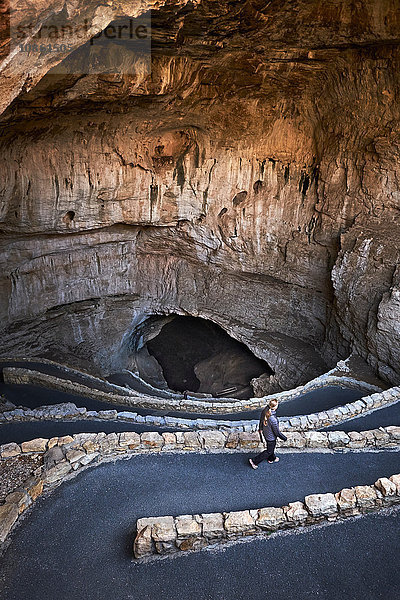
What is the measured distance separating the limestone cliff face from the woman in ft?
23.9

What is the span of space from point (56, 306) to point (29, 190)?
581 centimetres

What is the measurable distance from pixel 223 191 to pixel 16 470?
14.2m

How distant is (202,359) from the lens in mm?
21828

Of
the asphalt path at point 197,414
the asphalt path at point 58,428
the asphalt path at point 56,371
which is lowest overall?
the asphalt path at point 56,371

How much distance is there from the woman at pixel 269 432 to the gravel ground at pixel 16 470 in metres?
3.52

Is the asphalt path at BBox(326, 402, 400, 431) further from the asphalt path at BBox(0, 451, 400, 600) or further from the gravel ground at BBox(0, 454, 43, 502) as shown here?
the gravel ground at BBox(0, 454, 43, 502)

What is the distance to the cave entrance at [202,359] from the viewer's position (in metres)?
19.8

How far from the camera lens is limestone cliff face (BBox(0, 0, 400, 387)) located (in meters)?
10.7

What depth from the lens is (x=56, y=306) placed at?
61.3 ft

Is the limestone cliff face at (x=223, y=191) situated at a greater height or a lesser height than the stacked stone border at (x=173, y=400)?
greater

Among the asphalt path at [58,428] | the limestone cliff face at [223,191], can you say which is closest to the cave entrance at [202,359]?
the limestone cliff face at [223,191]

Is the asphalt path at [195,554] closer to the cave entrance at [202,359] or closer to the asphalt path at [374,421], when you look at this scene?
the asphalt path at [374,421]

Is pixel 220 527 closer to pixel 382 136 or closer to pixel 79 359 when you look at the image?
pixel 382 136

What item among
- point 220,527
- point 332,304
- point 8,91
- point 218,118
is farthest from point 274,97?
point 220,527
